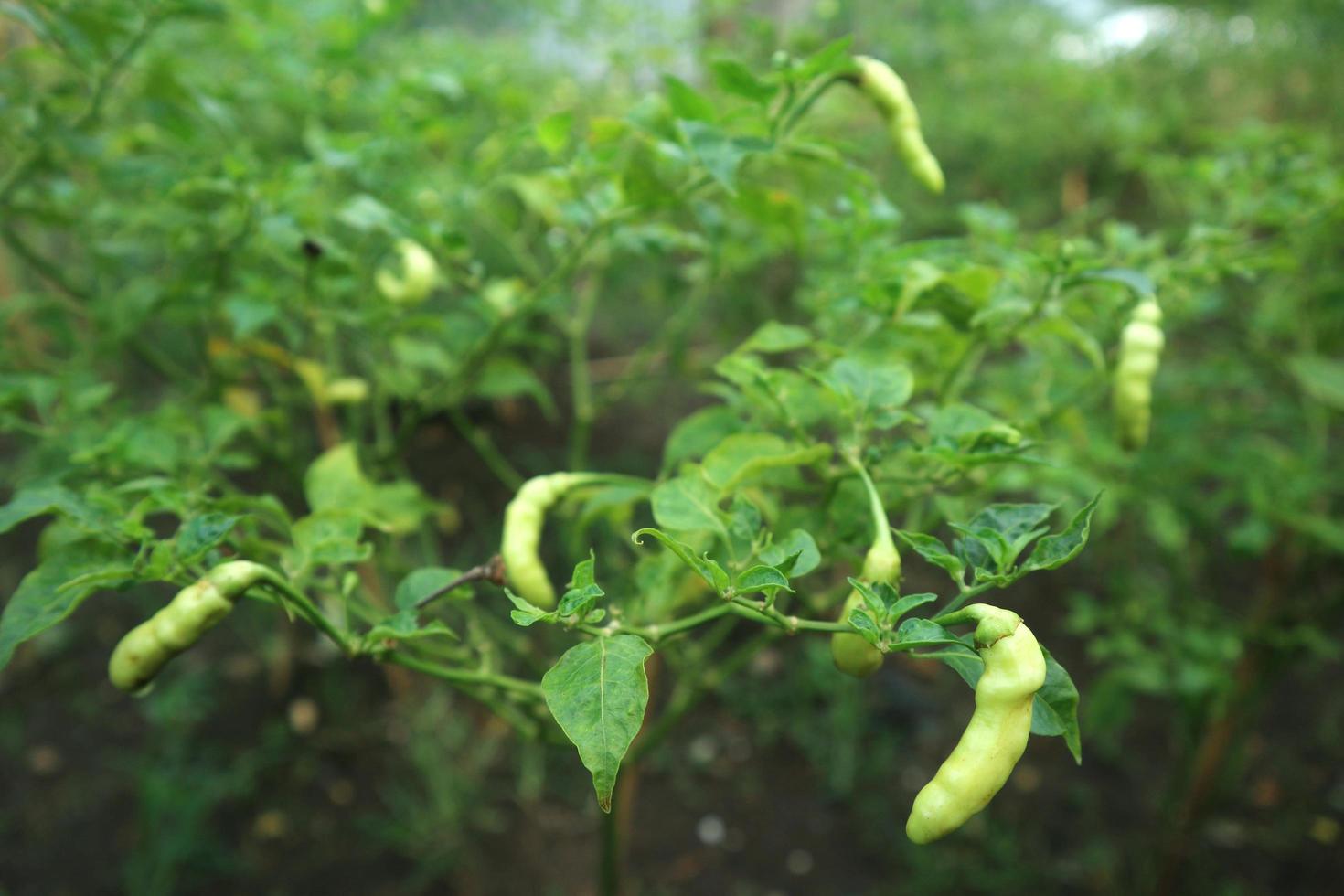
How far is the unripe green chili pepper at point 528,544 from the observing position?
70cm

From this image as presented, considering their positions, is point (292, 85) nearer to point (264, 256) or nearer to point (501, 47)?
point (264, 256)

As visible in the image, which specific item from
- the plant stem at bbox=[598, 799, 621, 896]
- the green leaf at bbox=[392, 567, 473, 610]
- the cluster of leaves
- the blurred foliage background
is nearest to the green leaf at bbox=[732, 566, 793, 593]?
the cluster of leaves

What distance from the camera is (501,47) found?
2.94 metres

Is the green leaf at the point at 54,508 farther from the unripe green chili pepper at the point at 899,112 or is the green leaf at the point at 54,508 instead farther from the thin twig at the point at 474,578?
the unripe green chili pepper at the point at 899,112

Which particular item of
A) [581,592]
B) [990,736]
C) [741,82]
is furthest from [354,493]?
[990,736]

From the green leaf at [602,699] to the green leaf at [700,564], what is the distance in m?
0.06

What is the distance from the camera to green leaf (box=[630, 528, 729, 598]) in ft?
1.77

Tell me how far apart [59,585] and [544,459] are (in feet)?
5.76

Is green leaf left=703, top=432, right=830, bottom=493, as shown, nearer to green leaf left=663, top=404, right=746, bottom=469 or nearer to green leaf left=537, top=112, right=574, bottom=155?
green leaf left=663, top=404, right=746, bottom=469

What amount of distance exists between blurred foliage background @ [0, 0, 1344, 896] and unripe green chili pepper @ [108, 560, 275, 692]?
0.30 m

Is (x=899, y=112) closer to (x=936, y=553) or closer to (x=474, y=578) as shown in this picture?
(x=936, y=553)

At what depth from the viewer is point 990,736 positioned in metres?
0.51

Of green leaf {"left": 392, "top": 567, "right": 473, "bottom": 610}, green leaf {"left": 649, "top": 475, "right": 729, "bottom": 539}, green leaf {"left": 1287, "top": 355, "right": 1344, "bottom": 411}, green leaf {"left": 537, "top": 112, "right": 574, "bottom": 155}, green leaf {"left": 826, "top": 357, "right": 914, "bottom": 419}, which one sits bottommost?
green leaf {"left": 1287, "top": 355, "right": 1344, "bottom": 411}

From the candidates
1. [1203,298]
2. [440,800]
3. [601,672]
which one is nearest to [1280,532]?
[1203,298]
